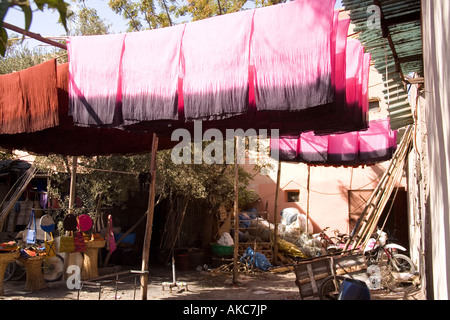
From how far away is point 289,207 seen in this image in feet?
54.4

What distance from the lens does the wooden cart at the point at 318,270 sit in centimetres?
668

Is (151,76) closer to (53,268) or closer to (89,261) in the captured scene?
(89,261)

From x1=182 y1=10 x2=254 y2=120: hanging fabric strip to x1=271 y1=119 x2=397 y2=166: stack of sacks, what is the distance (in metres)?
5.22

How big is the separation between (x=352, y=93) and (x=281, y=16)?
1601 mm

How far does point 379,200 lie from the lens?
8891 mm

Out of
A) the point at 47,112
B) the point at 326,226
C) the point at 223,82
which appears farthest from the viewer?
the point at 326,226

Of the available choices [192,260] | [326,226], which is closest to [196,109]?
[192,260]

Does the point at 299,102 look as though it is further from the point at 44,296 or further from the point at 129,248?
the point at 129,248

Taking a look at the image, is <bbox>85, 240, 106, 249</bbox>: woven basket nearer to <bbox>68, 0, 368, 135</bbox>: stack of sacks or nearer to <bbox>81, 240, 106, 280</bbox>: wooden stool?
<bbox>81, 240, 106, 280</bbox>: wooden stool

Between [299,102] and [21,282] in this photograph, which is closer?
[299,102]

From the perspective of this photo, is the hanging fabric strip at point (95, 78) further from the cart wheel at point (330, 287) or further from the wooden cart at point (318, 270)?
the cart wheel at point (330, 287)

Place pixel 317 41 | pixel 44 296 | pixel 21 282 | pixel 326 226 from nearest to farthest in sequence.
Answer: pixel 317 41 < pixel 44 296 < pixel 21 282 < pixel 326 226

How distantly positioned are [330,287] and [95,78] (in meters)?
4.78

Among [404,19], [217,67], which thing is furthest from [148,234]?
[404,19]
